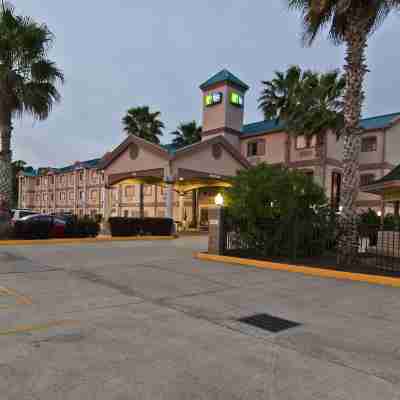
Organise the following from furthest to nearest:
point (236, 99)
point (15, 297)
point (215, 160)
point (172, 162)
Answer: point (236, 99)
point (215, 160)
point (172, 162)
point (15, 297)

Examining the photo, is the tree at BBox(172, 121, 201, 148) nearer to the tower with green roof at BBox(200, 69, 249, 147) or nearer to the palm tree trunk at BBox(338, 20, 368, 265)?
the tower with green roof at BBox(200, 69, 249, 147)

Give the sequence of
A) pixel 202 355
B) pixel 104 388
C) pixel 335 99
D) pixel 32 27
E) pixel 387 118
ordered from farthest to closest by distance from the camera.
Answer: pixel 387 118 → pixel 335 99 → pixel 32 27 → pixel 202 355 → pixel 104 388

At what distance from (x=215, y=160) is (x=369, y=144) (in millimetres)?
16423

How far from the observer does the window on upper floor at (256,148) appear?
3678cm

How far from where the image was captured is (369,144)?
104 feet

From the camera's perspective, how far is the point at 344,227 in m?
11.1

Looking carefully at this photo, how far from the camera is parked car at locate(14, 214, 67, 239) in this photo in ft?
56.5

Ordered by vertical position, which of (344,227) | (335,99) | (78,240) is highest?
(335,99)

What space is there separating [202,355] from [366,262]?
9.72 meters

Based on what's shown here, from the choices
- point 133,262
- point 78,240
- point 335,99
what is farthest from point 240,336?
point 335,99

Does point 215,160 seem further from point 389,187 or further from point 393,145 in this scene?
point 393,145

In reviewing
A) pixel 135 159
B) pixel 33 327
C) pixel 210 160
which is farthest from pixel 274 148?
pixel 33 327

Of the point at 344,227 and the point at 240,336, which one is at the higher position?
the point at 344,227

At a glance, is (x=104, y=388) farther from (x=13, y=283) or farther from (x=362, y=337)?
(x=13, y=283)
